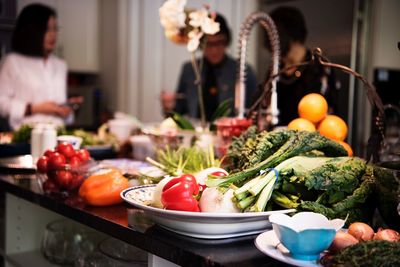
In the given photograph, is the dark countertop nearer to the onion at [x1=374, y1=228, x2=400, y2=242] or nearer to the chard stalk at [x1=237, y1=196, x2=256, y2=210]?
the chard stalk at [x1=237, y1=196, x2=256, y2=210]

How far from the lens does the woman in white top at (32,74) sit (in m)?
3.01

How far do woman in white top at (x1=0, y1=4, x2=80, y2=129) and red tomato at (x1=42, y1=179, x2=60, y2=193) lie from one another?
169cm

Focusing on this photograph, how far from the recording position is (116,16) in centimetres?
416

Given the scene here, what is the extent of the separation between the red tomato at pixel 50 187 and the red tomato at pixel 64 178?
2 centimetres

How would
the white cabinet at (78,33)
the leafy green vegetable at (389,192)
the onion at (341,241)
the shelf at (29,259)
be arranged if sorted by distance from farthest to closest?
the white cabinet at (78,33) → the shelf at (29,259) → the leafy green vegetable at (389,192) → the onion at (341,241)

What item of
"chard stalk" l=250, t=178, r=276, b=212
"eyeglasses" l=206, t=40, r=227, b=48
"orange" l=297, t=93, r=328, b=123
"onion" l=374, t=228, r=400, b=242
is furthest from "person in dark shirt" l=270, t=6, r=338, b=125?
"onion" l=374, t=228, r=400, b=242

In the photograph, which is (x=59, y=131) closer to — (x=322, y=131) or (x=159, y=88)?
(x=322, y=131)

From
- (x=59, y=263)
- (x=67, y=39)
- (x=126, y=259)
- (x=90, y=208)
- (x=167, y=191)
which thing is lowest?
(x=59, y=263)

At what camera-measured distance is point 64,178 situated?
1.32m

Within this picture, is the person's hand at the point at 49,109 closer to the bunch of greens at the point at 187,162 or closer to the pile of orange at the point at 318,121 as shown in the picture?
the bunch of greens at the point at 187,162

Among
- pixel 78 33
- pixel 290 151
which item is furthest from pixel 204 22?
pixel 78 33

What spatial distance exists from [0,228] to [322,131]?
1.09m

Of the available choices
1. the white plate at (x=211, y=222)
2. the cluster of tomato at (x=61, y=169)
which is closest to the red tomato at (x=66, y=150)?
the cluster of tomato at (x=61, y=169)

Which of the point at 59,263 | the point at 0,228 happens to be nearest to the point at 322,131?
the point at 59,263
